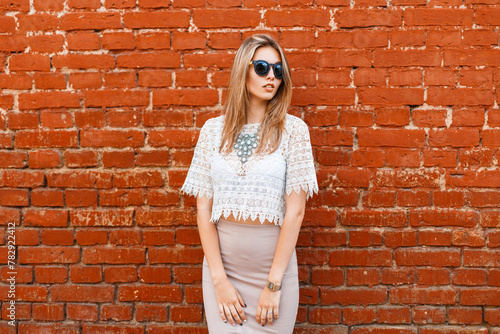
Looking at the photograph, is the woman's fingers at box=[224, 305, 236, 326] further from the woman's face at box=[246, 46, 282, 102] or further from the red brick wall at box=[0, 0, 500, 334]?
the woman's face at box=[246, 46, 282, 102]

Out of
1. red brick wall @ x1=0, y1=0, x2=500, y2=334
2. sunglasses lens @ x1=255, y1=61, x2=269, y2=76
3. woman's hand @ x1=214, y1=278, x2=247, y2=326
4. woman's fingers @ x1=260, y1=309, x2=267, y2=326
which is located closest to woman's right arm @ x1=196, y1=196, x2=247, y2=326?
woman's hand @ x1=214, y1=278, x2=247, y2=326

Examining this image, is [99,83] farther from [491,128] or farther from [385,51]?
[491,128]

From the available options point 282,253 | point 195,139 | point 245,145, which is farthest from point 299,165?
point 195,139

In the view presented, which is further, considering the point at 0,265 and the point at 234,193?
the point at 0,265

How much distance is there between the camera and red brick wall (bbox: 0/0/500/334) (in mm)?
2758

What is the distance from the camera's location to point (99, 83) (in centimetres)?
285

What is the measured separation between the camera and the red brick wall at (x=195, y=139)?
2.76 m

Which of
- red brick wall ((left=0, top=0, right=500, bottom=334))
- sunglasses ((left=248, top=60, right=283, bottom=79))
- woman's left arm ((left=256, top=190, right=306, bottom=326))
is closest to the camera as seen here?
woman's left arm ((left=256, top=190, right=306, bottom=326))

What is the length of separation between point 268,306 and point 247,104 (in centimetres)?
112

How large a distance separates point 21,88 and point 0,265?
1.30m

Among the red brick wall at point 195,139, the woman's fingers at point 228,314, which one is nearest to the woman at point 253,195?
the woman's fingers at point 228,314

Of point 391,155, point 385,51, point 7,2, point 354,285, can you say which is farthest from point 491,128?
point 7,2

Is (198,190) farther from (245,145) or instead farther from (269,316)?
(269,316)

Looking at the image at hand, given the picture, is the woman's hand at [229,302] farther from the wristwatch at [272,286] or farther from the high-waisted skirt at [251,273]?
the wristwatch at [272,286]
